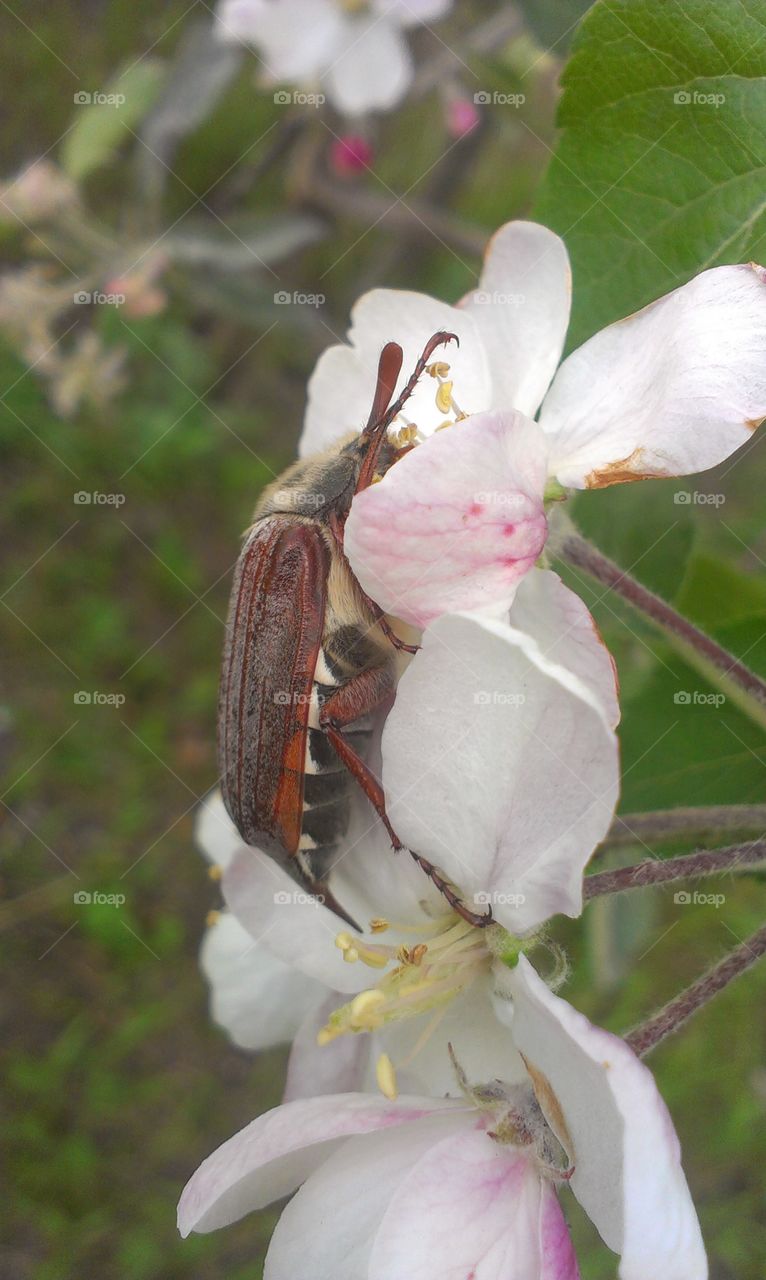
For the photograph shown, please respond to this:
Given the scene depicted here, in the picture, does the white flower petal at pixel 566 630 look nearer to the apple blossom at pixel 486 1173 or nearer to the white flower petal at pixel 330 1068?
the apple blossom at pixel 486 1173

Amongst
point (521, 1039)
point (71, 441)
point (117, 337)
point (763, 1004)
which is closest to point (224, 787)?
point (521, 1039)

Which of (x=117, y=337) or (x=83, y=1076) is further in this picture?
(x=83, y=1076)

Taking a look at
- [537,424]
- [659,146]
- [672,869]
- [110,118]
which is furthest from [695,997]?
[110,118]

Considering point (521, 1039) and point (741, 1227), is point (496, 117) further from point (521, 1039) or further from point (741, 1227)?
point (741, 1227)

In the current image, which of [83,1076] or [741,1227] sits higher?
[741,1227]

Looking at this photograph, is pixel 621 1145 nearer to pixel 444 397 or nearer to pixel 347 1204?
pixel 347 1204

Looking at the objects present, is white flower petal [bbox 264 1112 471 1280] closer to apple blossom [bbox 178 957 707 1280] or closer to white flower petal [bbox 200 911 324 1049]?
apple blossom [bbox 178 957 707 1280]

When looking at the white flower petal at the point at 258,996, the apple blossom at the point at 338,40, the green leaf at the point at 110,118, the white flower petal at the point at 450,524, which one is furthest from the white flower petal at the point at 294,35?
the white flower petal at the point at 258,996

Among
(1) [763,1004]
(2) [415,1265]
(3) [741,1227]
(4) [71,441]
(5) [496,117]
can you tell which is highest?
(5) [496,117]
